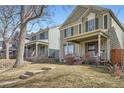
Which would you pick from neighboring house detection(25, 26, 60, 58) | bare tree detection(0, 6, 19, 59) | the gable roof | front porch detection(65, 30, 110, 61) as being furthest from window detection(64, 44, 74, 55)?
neighboring house detection(25, 26, 60, 58)

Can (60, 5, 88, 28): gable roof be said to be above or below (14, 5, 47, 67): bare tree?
above

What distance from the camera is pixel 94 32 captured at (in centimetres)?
1360

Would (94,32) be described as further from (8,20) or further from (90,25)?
(8,20)

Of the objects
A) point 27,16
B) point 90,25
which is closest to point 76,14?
point 90,25

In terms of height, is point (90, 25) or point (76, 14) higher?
point (76, 14)

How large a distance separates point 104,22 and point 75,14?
3.30 metres

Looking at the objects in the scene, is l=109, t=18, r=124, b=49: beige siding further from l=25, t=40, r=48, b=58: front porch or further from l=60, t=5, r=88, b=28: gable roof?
l=25, t=40, r=48, b=58: front porch

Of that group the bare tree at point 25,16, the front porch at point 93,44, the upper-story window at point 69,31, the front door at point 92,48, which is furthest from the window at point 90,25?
the bare tree at point 25,16

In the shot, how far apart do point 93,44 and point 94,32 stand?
1602 mm

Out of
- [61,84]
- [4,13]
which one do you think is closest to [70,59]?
[4,13]

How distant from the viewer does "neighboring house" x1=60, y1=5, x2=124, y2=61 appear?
13867 millimetres

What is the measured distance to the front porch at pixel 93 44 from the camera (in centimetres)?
1351

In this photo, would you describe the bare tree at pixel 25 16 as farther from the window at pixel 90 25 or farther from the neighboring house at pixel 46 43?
the neighboring house at pixel 46 43
